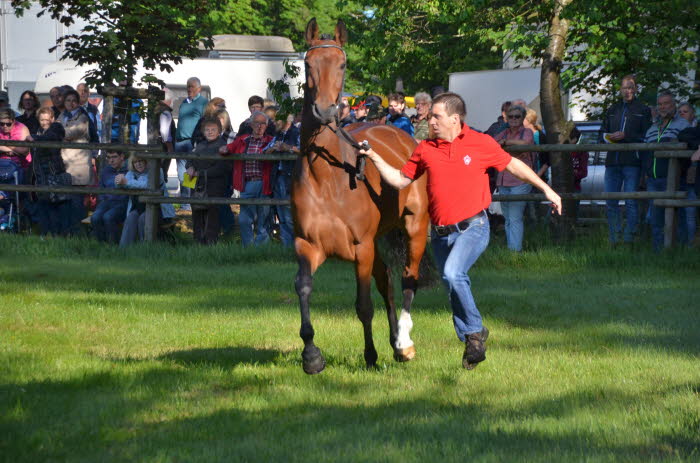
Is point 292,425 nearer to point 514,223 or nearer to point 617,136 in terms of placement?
point 514,223

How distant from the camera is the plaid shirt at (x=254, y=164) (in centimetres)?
1549

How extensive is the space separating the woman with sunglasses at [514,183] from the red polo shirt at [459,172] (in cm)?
697

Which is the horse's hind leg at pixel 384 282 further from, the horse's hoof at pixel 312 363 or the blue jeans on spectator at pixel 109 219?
the blue jeans on spectator at pixel 109 219

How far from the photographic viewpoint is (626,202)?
1441 cm

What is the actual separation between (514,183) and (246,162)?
3885 mm

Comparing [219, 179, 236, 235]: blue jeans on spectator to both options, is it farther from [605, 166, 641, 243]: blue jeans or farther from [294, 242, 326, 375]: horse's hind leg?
[294, 242, 326, 375]: horse's hind leg

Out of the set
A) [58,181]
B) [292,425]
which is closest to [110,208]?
[58,181]

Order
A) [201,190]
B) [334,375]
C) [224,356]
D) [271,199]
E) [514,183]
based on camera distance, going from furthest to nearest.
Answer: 1. [201,190]
2. [271,199]
3. [514,183]
4. [224,356]
5. [334,375]

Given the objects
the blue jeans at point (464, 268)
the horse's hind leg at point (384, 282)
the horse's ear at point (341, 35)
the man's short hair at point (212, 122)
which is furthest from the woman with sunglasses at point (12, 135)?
the blue jeans at point (464, 268)

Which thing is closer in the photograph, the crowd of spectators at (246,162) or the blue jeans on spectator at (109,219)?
the crowd of spectators at (246,162)

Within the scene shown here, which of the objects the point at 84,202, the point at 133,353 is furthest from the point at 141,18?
the point at 133,353

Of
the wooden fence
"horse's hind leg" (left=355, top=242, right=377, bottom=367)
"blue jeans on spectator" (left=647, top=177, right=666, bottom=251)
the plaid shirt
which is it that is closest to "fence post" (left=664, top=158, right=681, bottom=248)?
the wooden fence

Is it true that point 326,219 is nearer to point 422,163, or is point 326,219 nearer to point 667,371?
point 422,163

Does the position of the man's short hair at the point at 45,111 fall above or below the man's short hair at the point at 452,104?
below
